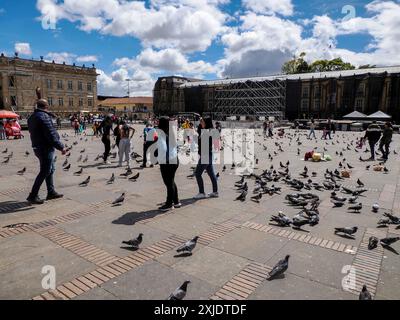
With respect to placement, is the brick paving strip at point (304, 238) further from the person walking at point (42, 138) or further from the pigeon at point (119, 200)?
the person walking at point (42, 138)

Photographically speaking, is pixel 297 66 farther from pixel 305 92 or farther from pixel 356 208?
pixel 356 208

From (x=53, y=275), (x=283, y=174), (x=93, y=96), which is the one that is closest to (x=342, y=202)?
(x=283, y=174)

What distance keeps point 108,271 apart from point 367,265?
10.3ft

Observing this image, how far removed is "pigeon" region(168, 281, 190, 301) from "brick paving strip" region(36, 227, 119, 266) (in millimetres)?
1164

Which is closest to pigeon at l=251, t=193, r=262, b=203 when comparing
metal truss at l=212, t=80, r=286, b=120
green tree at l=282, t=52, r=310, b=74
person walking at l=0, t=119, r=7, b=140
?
person walking at l=0, t=119, r=7, b=140

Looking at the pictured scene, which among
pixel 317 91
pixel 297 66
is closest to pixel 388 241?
pixel 317 91

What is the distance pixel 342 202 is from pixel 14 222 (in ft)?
20.0

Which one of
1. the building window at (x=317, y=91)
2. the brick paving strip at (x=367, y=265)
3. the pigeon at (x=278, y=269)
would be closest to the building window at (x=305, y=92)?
the building window at (x=317, y=91)

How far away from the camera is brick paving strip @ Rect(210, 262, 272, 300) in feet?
10.2

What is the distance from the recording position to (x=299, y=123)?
3956cm

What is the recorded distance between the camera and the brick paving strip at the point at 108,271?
3062mm

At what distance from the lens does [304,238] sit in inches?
179

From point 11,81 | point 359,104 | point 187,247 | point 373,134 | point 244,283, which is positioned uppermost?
point 11,81

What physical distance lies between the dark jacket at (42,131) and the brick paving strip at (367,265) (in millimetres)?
5295
